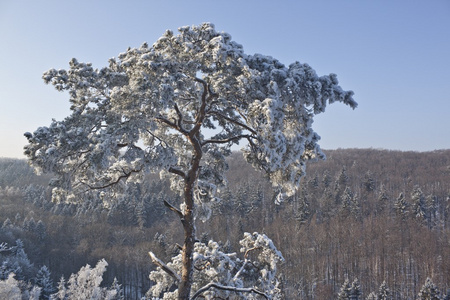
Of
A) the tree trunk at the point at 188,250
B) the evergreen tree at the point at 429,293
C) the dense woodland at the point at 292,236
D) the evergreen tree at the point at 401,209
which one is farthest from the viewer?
the evergreen tree at the point at 401,209

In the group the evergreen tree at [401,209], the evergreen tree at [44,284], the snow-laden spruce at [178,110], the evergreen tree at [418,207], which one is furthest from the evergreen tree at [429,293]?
the evergreen tree at [44,284]

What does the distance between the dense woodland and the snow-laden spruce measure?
3412 cm

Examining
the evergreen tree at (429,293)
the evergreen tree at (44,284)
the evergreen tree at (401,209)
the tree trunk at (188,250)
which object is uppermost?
the evergreen tree at (401,209)

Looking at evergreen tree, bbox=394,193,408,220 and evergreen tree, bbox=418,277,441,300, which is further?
evergreen tree, bbox=394,193,408,220

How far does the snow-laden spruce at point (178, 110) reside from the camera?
680cm

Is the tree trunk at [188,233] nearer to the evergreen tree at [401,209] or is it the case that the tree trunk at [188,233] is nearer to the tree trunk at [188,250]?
the tree trunk at [188,250]

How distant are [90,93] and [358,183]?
110107 millimetres

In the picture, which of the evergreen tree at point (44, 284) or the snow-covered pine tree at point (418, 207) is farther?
the snow-covered pine tree at point (418, 207)

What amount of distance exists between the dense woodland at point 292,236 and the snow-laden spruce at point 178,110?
34.1 metres

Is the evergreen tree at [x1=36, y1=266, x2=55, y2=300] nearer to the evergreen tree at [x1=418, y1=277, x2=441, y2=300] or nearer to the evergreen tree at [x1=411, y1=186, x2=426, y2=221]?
the evergreen tree at [x1=418, y1=277, x2=441, y2=300]

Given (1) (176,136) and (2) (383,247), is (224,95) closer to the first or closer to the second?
(1) (176,136)

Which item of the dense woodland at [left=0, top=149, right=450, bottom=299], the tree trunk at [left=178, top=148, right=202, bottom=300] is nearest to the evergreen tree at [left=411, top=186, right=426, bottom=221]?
the dense woodland at [left=0, top=149, right=450, bottom=299]

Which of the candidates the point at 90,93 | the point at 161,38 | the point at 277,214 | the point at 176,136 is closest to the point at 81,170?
the point at 90,93

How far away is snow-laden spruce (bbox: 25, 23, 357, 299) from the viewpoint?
6805 mm
